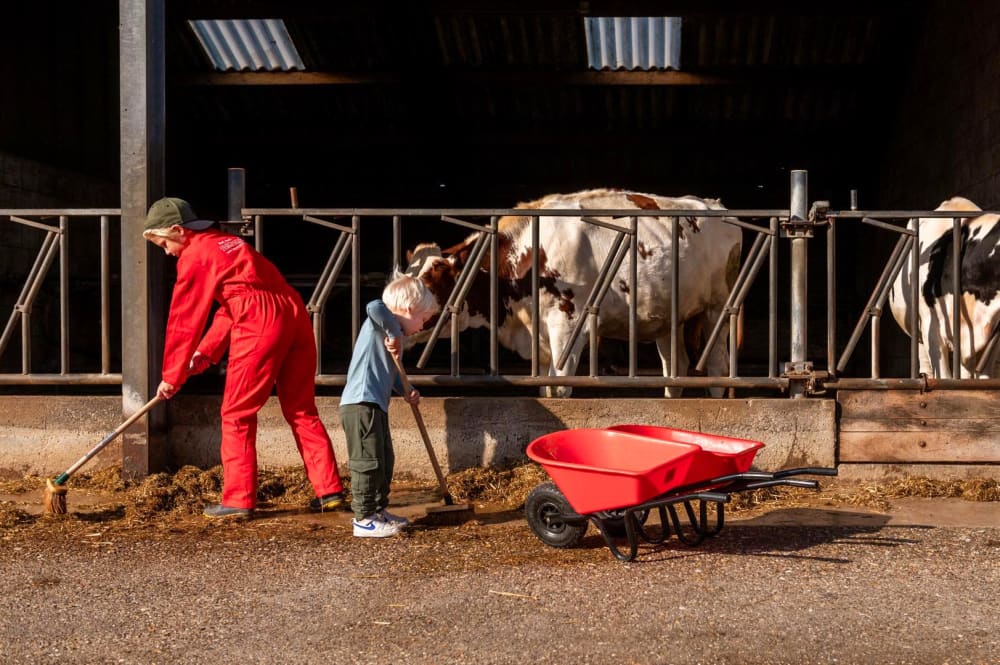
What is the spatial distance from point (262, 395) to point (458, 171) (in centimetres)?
1052

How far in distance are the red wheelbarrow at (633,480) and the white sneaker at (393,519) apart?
60 centimetres

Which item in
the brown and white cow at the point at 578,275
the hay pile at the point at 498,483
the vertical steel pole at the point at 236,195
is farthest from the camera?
the brown and white cow at the point at 578,275

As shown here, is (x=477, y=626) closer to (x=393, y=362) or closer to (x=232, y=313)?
(x=393, y=362)

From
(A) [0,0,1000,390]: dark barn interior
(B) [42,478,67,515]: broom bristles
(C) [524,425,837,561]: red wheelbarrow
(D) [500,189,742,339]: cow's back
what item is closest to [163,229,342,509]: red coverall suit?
(B) [42,478,67,515]: broom bristles

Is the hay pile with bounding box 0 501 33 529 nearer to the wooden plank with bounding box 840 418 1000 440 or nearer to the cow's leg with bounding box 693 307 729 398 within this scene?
the wooden plank with bounding box 840 418 1000 440

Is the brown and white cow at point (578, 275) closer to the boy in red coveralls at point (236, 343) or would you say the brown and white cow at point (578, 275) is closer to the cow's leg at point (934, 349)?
the cow's leg at point (934, 349)

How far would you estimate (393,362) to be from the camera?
4.86 m

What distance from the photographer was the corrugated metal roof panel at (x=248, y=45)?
42.0ft

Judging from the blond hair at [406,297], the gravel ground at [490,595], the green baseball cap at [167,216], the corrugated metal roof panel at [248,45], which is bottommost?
the gravel ground at [490,595]

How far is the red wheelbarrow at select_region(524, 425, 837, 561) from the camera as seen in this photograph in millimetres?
4027

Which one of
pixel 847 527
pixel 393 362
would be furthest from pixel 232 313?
pixel 847 527

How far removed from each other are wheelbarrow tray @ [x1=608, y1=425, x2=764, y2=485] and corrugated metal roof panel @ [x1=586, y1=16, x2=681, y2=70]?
8721 mm

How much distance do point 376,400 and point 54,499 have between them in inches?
63.7

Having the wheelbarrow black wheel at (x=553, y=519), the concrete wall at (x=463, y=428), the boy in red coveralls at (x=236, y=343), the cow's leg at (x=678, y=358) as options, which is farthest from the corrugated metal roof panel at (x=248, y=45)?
the wheelbarrow black wheel at (x=553, y=519)
